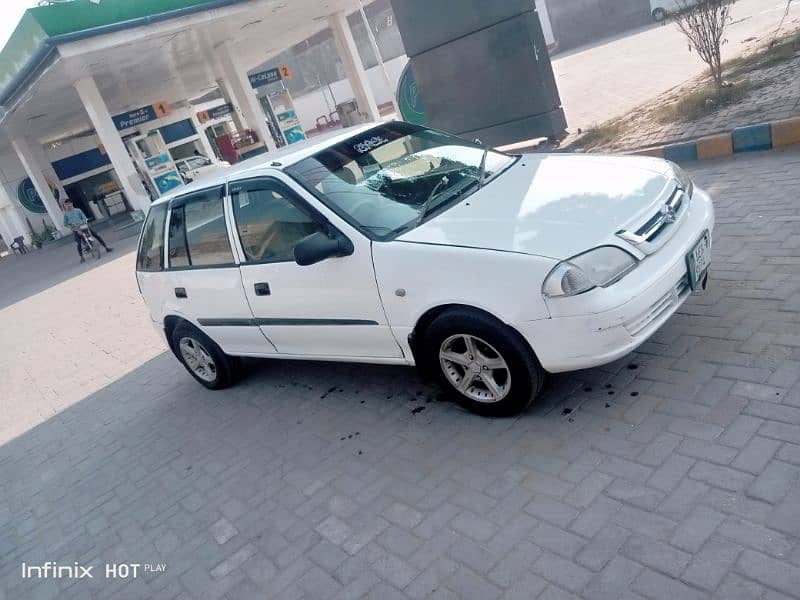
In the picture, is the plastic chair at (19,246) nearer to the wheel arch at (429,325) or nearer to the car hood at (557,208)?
the wheel arch at (429,325)

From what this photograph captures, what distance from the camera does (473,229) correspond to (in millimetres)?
3475

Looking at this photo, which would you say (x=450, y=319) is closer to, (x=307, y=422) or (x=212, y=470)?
(x=307, y=422)

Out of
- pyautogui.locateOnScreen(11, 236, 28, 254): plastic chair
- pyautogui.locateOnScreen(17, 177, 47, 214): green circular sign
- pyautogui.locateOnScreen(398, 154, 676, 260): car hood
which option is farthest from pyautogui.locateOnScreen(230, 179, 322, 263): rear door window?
pyautogui.locateOnScreen(17, 177, 47, 214): green circular sign

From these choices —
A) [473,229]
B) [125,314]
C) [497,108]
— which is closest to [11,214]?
[125,314]

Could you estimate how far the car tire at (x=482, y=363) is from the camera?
130 inches

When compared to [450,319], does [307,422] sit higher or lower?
lower

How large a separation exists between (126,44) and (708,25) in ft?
37.8

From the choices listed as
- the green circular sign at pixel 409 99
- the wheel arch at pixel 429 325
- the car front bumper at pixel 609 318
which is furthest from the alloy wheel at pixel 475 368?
the green circular sign at pixel 409 99

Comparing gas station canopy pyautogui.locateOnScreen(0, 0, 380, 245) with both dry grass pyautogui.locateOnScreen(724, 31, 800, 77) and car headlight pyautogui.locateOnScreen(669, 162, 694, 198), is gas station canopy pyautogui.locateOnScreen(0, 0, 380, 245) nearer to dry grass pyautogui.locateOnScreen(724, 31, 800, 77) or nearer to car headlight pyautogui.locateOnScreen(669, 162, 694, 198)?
dry grass pyautogui.locateOnScreen(724, 31, 800, 77)

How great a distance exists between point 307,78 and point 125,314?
34820mm

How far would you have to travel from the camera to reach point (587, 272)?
3.09 meters

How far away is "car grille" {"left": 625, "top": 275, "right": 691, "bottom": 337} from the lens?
10.4 feet

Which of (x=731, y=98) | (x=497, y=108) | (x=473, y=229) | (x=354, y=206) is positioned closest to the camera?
(x=473, y=229)

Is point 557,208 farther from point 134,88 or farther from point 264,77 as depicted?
point 134,88
